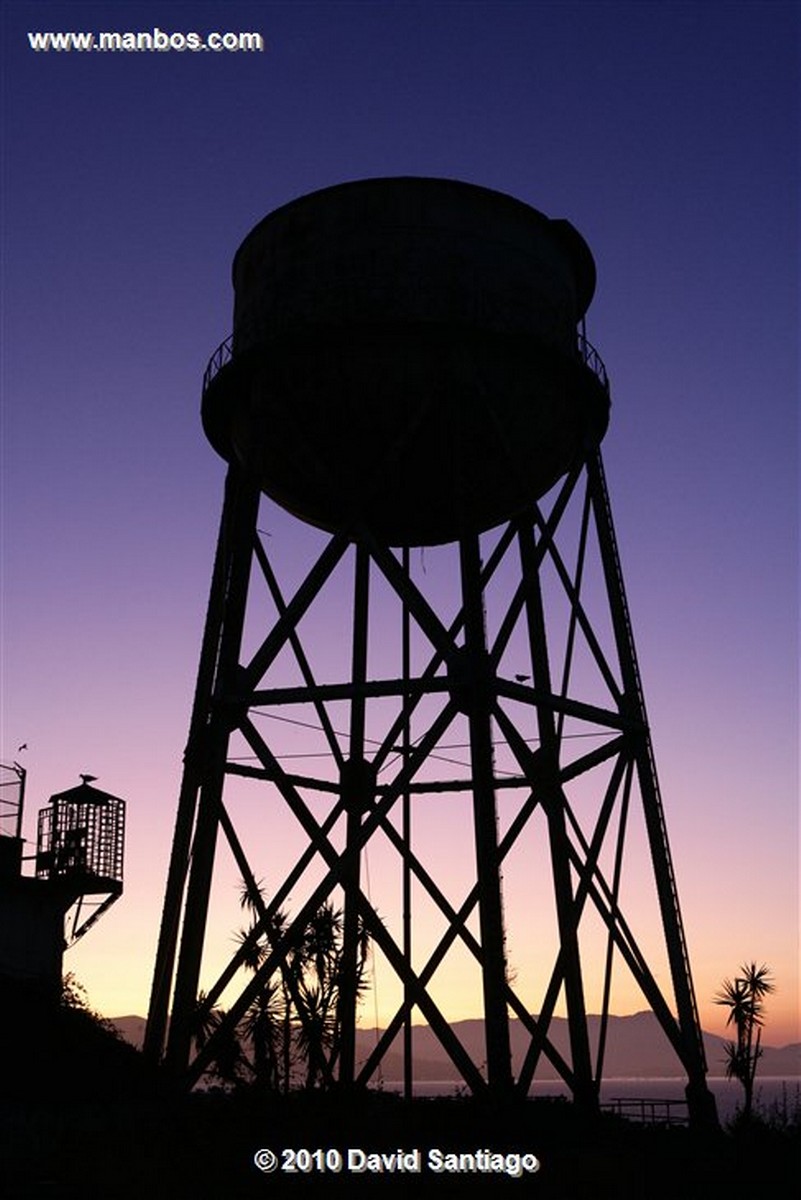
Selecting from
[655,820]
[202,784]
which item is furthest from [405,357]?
[655,820]

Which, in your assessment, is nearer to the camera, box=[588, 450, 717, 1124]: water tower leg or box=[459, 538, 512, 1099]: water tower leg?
box=[459, 538, 512, 1099]: water tower leg

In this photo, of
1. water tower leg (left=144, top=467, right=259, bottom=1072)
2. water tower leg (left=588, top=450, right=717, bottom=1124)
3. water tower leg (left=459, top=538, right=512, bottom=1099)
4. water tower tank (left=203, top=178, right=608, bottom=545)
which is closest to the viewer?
water tower leg (left=459, top=538, right=512, bottom=1099)

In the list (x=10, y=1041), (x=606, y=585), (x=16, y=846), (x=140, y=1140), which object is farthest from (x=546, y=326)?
(x=16, y=846)

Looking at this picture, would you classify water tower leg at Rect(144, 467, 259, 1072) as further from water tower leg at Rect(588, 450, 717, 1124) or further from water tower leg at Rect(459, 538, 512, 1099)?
water tower leg at Rect(588, 450, 717, 1124)

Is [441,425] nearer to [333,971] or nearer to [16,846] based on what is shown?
[16,846]

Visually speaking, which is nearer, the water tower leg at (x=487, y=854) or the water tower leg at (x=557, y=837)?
the water tower leg at (x=487, y=854)

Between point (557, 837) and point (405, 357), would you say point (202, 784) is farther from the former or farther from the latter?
point (405, 357)

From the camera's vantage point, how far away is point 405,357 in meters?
20.1

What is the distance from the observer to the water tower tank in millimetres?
20172

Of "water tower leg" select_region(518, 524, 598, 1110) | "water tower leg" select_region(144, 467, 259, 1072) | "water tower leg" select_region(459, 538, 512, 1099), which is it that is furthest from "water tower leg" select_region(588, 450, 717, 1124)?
"water tower leg" select_region(144, 467, 259, 1072)

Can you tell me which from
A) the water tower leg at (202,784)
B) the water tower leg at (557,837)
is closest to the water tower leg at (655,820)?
the water tower leg at (557,837)

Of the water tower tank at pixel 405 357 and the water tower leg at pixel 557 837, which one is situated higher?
the water tower tank at pixel 405 357

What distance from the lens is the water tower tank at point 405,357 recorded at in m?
20.2

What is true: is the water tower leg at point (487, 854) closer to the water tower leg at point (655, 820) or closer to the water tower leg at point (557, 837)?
the water tower leg at point (557, 837)
